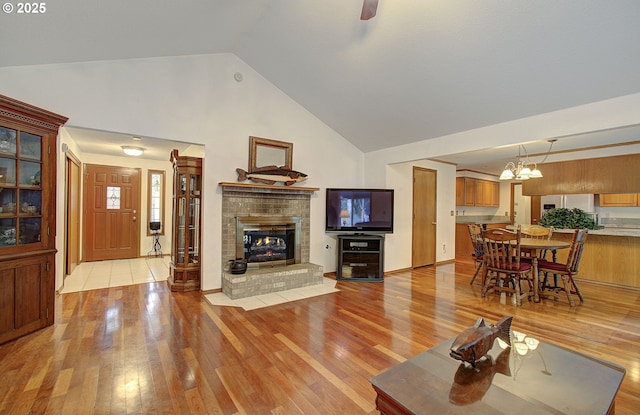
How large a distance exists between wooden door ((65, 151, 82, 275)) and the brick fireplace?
268 cm

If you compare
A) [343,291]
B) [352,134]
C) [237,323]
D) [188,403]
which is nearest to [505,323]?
[188,403]

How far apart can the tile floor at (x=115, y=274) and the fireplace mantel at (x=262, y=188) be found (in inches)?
82.7

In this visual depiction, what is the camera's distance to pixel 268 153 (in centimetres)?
467

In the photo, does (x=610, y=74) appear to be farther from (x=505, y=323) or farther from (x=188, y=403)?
(x=188, y=403)

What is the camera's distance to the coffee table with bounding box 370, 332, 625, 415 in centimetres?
121

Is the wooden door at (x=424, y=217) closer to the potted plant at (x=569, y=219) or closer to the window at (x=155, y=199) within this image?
the potted plant at (x=569, y=219)

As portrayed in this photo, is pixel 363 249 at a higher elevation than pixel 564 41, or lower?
lower

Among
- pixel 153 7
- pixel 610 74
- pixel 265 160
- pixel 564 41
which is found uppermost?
pixel 153 7

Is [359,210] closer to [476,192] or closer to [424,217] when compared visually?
[424,217]

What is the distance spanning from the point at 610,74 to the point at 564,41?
609 millimetres

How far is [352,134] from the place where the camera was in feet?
17.6

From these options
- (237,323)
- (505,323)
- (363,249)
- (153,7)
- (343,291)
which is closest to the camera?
(505,323)

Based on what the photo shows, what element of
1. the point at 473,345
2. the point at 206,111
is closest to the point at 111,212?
the point at 206,111

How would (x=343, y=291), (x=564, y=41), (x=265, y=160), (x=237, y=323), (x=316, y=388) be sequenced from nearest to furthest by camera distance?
(x=316, y=388) < (x=564, y=41) < (x=237, y=323) < (x=343, y=291) < (x=265, y=160)
